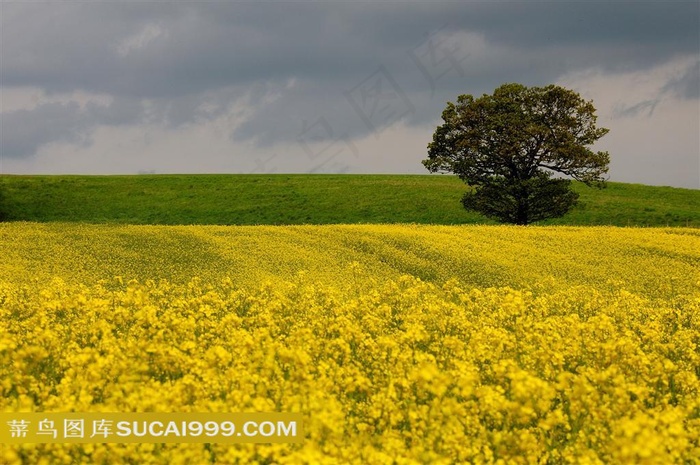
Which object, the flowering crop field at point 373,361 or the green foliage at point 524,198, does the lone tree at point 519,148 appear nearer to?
the green foliage at point 524,198

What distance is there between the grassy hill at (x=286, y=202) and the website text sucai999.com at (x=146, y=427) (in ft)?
154

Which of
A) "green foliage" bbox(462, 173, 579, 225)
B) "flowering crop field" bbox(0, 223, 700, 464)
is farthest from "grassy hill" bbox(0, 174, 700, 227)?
"flowering crop field" bbox(0, 223, 700, 464)

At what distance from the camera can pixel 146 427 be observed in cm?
705

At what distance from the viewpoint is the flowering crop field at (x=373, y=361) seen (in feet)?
22.9

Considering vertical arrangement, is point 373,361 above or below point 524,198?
below

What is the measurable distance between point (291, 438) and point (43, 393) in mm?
3601

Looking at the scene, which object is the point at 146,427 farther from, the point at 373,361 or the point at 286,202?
the point at 286,202

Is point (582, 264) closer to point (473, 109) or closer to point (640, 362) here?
point (640, 362)

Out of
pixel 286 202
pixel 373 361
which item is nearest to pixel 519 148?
pixel 286 202

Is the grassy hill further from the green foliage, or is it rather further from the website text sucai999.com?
the website text sucai999.com

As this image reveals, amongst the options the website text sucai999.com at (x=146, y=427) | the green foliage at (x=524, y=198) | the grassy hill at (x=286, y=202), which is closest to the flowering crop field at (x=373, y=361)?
the website text sucai999.com at (x=146, y=427)

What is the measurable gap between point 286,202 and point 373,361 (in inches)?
2047

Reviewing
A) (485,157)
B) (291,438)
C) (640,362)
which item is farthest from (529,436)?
(485,157)

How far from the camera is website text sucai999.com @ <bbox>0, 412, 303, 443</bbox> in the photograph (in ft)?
22.6
